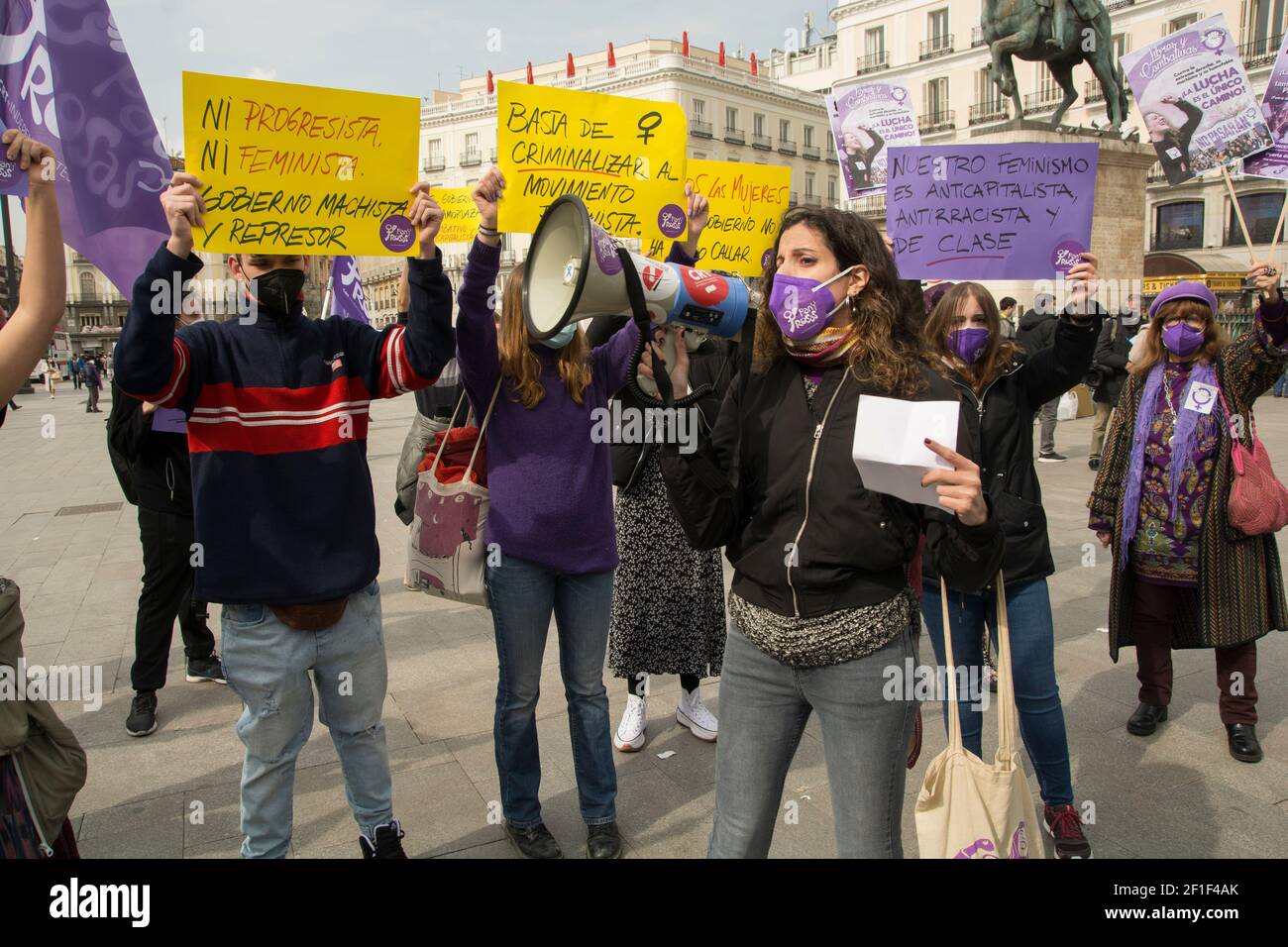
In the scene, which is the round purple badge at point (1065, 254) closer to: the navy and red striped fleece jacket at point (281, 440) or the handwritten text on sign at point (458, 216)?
the navy and red striped fleece jacket at point (281, 440)

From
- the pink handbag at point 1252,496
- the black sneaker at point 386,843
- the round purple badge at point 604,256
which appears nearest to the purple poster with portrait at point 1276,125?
the pink handbag at point 1252,496

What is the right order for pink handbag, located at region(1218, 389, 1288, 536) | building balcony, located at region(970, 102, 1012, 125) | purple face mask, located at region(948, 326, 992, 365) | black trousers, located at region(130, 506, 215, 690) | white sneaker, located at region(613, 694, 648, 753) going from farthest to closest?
building balcony, located at region(970, 102, 1012, 125) < black trousers, located at region(130, 506, 215, 690) < white sneaker, located at region(613, 694, 648, 753) < pink handbag, located at region(1218, 389, 1288, 536) < purple face mask, located at region(948, 326, 992, 365)

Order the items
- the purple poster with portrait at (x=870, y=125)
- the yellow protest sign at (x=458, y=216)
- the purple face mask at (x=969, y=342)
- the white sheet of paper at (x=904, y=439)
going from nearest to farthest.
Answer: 1. the white sheet of paper at (x=904, y=439)
2. the purple face mask at (x=969, y=342)
3. the yellow protest sign at (x=458, y=216)
4. the purple poster with portrait at (x=870, y=125)

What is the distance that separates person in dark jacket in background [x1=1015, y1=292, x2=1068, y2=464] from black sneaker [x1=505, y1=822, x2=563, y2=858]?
2320mm

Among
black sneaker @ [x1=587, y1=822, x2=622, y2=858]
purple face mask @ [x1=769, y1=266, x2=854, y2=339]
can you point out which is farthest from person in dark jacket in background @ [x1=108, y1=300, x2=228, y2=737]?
purple face mask @ [x1=769, y1=266, x2=854, y2=339]

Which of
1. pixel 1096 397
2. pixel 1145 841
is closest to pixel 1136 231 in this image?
pixel 1096 397

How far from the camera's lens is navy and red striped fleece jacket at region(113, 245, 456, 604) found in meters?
2.51

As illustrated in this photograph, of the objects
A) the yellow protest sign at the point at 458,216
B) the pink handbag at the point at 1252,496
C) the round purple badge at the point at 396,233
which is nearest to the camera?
the round purple badge at the point at 396,233

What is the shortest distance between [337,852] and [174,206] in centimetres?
209

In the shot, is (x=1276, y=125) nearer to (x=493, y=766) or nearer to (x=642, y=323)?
(x=642, y=323)

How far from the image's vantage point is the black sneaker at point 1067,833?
300cm

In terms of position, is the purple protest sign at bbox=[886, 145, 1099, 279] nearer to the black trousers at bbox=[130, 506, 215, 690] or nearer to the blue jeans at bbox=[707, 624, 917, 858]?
the blue jeans at bbox=[707, 624, 917, 858]

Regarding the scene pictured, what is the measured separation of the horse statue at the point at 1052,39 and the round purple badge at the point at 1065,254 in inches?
611

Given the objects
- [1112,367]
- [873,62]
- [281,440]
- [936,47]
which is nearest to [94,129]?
[281,440]
